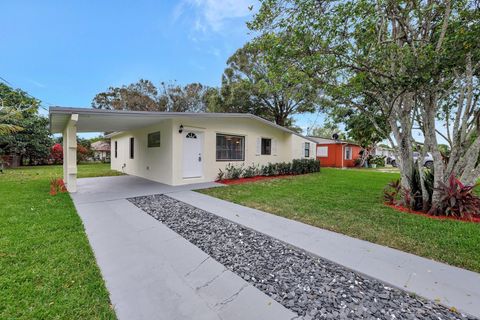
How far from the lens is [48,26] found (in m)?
10.9

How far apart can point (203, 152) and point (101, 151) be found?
67.3ft

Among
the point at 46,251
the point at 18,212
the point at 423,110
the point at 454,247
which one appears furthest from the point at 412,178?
the point at 18,212

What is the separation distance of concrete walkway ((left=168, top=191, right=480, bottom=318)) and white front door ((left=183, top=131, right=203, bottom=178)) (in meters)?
4.84

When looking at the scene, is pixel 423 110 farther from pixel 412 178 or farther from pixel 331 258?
pixel 331 258

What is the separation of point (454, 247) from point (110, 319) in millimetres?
4546

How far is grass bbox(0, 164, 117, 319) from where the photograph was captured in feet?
6.50

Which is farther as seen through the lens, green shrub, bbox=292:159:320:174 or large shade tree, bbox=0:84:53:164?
large shade tree, bbox=0:84:53:164

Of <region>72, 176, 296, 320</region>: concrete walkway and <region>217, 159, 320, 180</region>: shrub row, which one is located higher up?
<region>217, 159, 320, 180</region>: shrub row

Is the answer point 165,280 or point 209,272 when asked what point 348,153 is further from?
point 165,280

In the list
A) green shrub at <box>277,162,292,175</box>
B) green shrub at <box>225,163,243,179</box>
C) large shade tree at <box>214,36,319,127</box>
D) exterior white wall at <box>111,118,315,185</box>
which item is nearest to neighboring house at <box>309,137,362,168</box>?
large shade tree at <box>214,36,319,127</box>

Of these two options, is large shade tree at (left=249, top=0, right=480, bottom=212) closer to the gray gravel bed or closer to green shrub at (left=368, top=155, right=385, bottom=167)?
the gray gravel bed

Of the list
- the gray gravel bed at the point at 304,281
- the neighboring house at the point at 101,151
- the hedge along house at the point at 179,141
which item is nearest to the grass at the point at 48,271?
the gray gravel bed at the point at 304,281

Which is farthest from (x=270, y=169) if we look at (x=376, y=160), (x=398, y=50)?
(x=376, y=160)

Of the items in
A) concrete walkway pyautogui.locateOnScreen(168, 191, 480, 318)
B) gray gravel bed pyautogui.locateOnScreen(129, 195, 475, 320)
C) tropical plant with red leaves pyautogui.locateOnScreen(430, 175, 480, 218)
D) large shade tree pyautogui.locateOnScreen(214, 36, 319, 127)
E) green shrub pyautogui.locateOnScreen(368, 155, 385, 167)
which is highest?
large shade tree pyautogui.locateOnScreen(214, 36, 319, 127)
